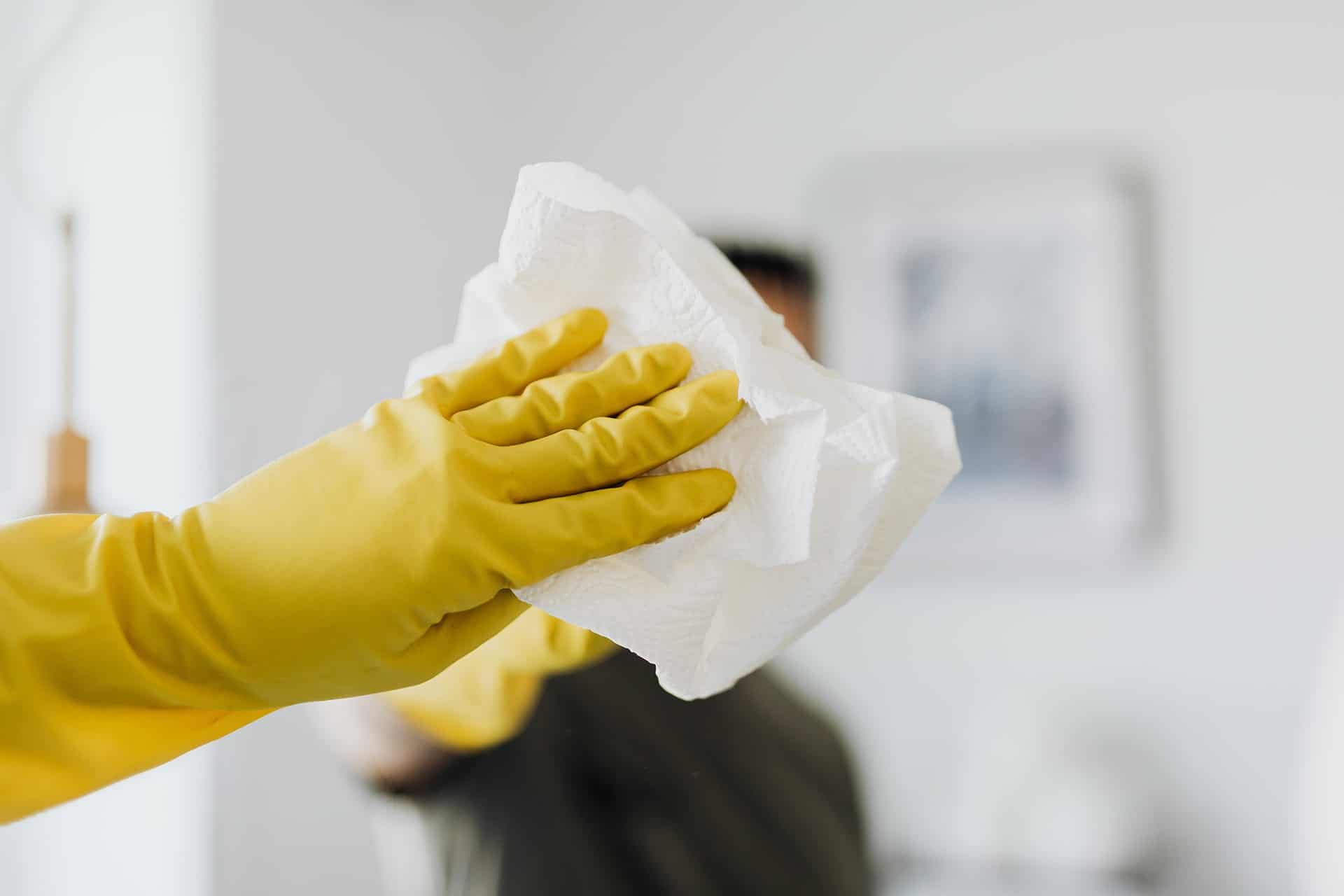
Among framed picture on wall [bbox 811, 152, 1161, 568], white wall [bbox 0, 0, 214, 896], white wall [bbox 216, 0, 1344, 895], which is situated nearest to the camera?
white wall [bbox 0, 0, 214, 896]

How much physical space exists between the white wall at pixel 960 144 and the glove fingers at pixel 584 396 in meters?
0.88

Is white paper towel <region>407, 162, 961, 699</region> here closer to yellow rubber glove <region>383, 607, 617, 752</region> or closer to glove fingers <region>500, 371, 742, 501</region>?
glove fingers <region>500, 371, 742, 501</region>

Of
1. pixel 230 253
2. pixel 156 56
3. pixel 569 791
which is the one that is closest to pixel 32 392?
pixel 230 253

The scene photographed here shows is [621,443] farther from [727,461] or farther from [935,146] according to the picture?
[935,146]

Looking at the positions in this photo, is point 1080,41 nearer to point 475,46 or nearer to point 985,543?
point 985,543

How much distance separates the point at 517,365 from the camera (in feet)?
1.51

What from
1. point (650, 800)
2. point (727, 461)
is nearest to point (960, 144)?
point (650, 800)

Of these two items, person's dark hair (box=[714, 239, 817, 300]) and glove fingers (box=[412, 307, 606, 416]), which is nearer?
glove fingers (box=[412, 307, 606, 416])

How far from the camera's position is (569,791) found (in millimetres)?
1102

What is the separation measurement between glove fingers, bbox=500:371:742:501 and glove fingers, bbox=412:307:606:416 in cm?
3

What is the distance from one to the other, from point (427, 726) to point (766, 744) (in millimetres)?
495

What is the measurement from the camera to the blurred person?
970mm

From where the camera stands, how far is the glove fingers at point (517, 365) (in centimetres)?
45

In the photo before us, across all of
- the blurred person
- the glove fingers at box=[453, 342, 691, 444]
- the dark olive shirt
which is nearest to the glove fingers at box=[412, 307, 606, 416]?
the glove fingers at box=[453, 342, 691, 444]
